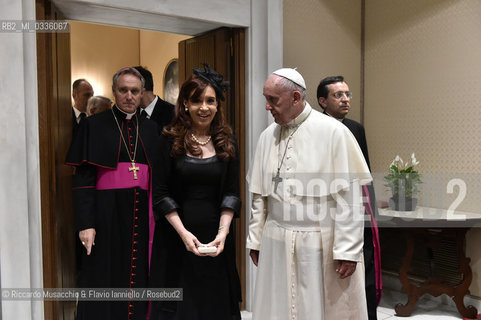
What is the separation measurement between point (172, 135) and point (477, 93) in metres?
2.95

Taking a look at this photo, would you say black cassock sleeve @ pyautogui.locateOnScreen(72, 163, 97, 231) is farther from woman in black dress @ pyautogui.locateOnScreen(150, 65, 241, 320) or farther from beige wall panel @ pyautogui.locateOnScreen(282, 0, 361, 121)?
beige wall panel @ pyautogui.locateOnScreen(282, 0, 361, 121)

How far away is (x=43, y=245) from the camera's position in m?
3.07

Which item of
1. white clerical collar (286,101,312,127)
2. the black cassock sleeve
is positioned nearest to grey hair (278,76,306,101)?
white clerical collar (286,101,312,127)

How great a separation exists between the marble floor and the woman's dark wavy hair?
6.44 ft

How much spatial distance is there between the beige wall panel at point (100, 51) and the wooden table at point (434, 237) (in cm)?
574

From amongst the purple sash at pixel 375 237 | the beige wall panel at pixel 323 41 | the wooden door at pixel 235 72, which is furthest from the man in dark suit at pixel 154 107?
the purple sash at pixel 375 237

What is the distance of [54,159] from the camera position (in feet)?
10.3

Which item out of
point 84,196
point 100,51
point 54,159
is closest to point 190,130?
point 84,196

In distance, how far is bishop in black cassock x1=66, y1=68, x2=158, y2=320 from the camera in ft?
10.0

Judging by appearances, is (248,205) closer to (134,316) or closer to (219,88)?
(134,316)

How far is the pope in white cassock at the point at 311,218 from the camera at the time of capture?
2.37 meters

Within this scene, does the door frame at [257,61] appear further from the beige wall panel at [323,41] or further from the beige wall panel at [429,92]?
the beige wall panel at [429,92]

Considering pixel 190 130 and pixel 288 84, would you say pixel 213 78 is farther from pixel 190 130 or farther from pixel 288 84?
pixel 288 84

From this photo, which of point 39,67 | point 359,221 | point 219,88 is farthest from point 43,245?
point 359,221
